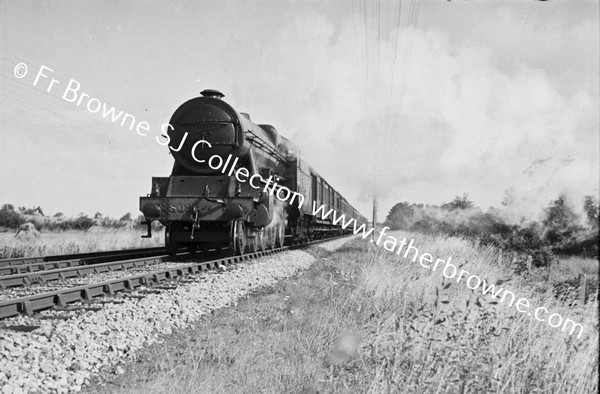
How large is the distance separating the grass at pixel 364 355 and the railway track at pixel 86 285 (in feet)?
5.54

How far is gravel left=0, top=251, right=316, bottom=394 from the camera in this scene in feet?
12.9

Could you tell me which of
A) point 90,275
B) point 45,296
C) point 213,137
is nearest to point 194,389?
point 45,296

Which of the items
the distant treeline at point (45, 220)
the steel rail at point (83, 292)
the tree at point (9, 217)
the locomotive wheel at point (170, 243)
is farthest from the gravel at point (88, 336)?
the tree at point (9, 217)

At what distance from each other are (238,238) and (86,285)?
5969 mm

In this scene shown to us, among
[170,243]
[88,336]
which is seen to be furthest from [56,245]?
[88,336]

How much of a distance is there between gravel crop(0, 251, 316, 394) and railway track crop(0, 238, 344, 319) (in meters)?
0.19

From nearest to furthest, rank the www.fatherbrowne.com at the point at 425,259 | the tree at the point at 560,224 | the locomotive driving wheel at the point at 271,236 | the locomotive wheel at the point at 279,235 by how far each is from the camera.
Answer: the www.fatherbrowne.com at the point at 425,259
the tree at the point at 560,224
the locomotive driving wheel at the point at 271,236
the locomotive wheel at the point at 279,235

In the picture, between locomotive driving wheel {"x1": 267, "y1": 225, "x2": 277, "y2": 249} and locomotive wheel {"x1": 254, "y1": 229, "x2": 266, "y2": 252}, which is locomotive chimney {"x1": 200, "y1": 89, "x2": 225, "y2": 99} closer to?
locomotive wheel {"x1": 254, "y1": 229, "x2": 266, "y2": 252}

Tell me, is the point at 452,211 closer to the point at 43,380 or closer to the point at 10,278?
the point at 10,278

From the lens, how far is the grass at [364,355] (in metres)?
4.05

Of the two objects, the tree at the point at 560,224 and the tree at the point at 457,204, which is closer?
the tree at the point at 560,224

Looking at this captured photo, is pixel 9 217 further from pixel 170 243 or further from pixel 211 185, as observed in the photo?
pixel 211 185

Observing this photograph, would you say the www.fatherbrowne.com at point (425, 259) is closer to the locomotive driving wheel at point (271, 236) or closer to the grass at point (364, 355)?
the grass at point (364, 355)

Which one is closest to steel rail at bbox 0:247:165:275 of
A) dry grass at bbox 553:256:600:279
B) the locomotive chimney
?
the locomotive chimney
